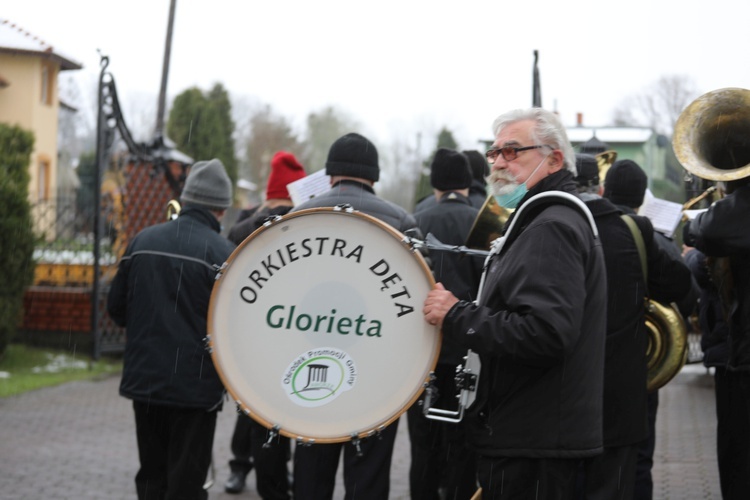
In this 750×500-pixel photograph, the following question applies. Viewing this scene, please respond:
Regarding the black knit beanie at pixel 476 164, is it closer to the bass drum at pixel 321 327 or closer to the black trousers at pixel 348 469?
the black trousers at pixel 348 469

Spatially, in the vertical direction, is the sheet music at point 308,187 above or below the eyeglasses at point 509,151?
below

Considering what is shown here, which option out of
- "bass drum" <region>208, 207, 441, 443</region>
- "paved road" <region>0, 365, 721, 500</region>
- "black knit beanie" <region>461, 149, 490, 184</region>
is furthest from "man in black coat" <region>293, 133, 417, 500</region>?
"black knit beanie" <region>461, 149, 490, 184</region>

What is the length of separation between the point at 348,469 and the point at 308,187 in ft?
5.59

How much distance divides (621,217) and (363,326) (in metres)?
1.46

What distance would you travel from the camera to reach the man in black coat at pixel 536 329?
133 inches

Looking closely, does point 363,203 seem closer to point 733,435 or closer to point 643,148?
point 733,435

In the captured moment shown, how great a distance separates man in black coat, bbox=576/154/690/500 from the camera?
4344 millimetres

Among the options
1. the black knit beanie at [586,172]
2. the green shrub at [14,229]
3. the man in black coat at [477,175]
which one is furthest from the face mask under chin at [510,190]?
the green shrub at [14,229]

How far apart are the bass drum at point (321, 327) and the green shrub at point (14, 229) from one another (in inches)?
341

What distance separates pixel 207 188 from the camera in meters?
5.41

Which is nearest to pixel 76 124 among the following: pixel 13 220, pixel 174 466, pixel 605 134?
pixel 605 134

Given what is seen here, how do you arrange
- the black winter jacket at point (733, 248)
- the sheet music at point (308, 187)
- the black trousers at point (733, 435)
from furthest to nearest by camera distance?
1. the sheet music at point (308, 187)
2. the black trousers at point (733, 435)
3. the black winter jacket at point (733, 248)

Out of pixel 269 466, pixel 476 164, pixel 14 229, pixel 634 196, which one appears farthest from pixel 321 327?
pixel 14 229

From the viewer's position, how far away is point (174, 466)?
5199 millimetres
